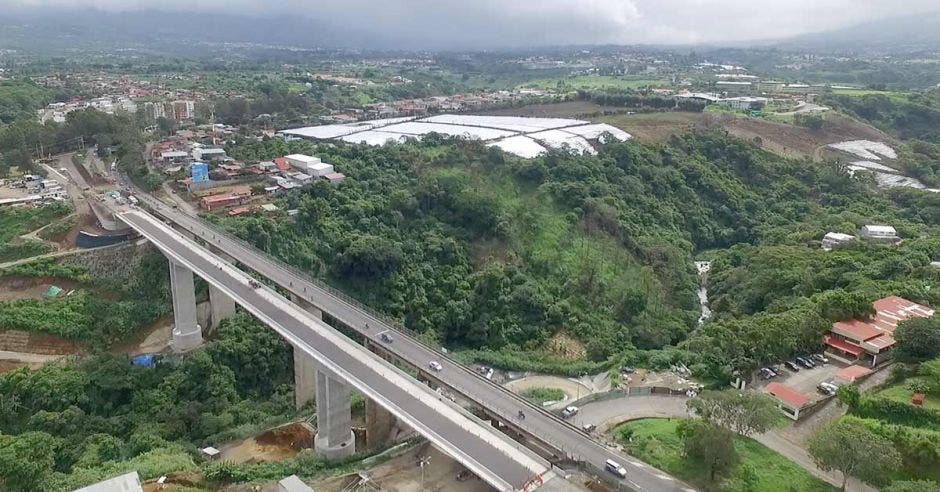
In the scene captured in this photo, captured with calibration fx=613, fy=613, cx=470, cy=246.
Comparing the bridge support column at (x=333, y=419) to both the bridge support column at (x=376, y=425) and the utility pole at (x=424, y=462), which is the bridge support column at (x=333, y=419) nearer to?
the bridge support column at (x=376, y=425)

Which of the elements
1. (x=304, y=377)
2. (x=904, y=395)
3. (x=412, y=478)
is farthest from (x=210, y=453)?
(x=904, y=395)

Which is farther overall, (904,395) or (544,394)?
(544,394)

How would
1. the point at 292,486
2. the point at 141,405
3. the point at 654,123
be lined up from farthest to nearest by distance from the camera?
the point at 654,123, the point at 141,405, the point at 292,486

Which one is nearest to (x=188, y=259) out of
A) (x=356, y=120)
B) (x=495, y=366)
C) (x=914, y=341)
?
(x=495, y=366)

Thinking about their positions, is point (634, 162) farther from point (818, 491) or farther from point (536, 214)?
point (818, 491)

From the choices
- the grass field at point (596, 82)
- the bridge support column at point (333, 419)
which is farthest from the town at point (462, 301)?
the grass field at point (596, 82)

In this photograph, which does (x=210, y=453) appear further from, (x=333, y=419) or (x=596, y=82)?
(x=596, y=82)

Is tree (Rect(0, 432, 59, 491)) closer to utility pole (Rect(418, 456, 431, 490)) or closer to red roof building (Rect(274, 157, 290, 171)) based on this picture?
utility pole (Rect(418, 456, 431, 490))
